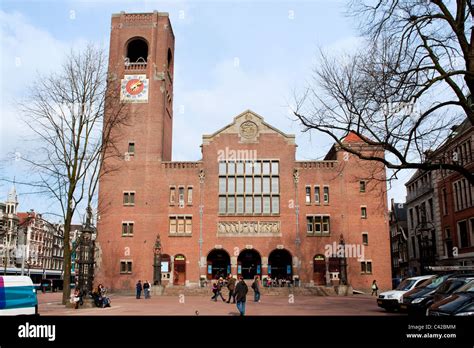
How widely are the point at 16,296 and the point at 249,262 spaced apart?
35.6 m

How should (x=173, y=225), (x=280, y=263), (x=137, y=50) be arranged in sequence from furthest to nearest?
1. (x=137, y=50)
2. (x=280, y=263)
3. (x=173, y=225)

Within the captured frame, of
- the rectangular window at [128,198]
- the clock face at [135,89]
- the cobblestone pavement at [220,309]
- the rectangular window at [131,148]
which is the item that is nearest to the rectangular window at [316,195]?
the cobblestone pavement at [220,309]

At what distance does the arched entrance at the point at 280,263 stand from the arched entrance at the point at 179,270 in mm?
9019

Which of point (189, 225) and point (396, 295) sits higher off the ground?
point (189, 225)

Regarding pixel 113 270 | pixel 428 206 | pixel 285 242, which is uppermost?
pixel 428 206

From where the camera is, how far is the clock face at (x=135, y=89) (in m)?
48.8

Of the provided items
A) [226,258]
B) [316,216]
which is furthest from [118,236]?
[316,216]

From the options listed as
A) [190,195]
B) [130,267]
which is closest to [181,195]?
[190,195]

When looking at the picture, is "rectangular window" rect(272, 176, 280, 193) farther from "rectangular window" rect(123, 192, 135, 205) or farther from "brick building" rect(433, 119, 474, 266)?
"brick building" rect(433, 119, 474, 266)

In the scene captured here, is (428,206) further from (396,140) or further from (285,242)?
(396,140)

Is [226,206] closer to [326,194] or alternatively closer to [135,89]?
[326,194]

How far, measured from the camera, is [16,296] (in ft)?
41.4
